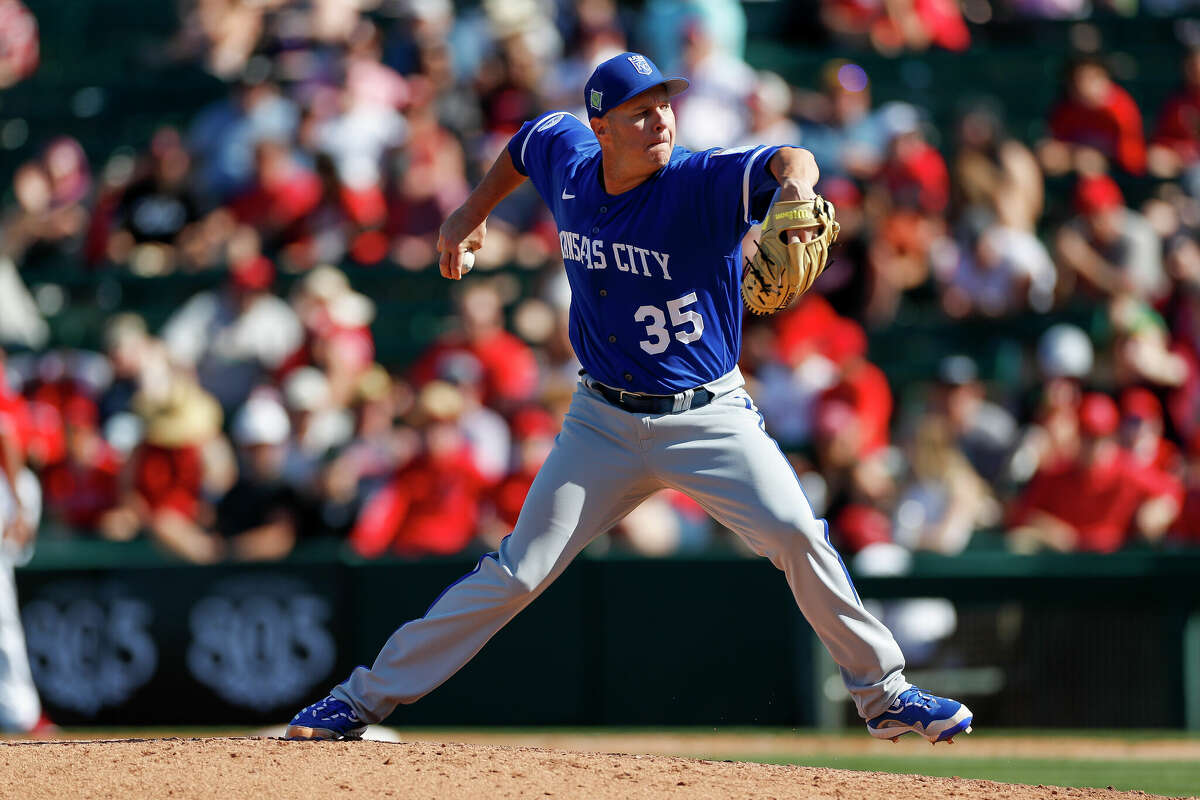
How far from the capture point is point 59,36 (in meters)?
15.7

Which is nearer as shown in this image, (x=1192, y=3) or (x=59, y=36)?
(x=1192, y=3)

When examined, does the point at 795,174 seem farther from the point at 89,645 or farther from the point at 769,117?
the point at 769,117

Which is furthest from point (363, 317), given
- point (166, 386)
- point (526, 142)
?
point (526, 142)

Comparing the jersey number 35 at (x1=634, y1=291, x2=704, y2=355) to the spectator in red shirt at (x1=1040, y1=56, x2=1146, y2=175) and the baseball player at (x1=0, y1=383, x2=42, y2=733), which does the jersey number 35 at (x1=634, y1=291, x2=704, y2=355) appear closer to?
the baseball player at (x1=0, y1=383, x2=42, y2=733)

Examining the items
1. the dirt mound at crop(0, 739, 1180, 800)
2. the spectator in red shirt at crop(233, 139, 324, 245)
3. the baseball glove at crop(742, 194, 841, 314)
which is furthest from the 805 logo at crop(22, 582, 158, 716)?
the baseball glove at crop(742, 194, 841, 314)

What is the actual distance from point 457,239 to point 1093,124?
742 cm

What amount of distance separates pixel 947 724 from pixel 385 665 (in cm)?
172

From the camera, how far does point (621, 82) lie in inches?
197

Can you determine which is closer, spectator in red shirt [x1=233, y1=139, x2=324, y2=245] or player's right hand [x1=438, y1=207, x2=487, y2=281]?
player's right hand [x1=438, y1=207, x2=487, y2=281]

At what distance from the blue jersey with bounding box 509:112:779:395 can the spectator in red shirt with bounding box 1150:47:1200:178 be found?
7.44 m

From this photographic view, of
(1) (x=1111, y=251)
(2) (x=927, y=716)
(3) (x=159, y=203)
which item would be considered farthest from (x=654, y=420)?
(3) (x=159, y=203)

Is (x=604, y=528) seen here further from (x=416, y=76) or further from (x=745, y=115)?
(x=416, y=76)

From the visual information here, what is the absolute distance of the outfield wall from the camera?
876cm

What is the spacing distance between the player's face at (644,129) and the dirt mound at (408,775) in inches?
72.2
